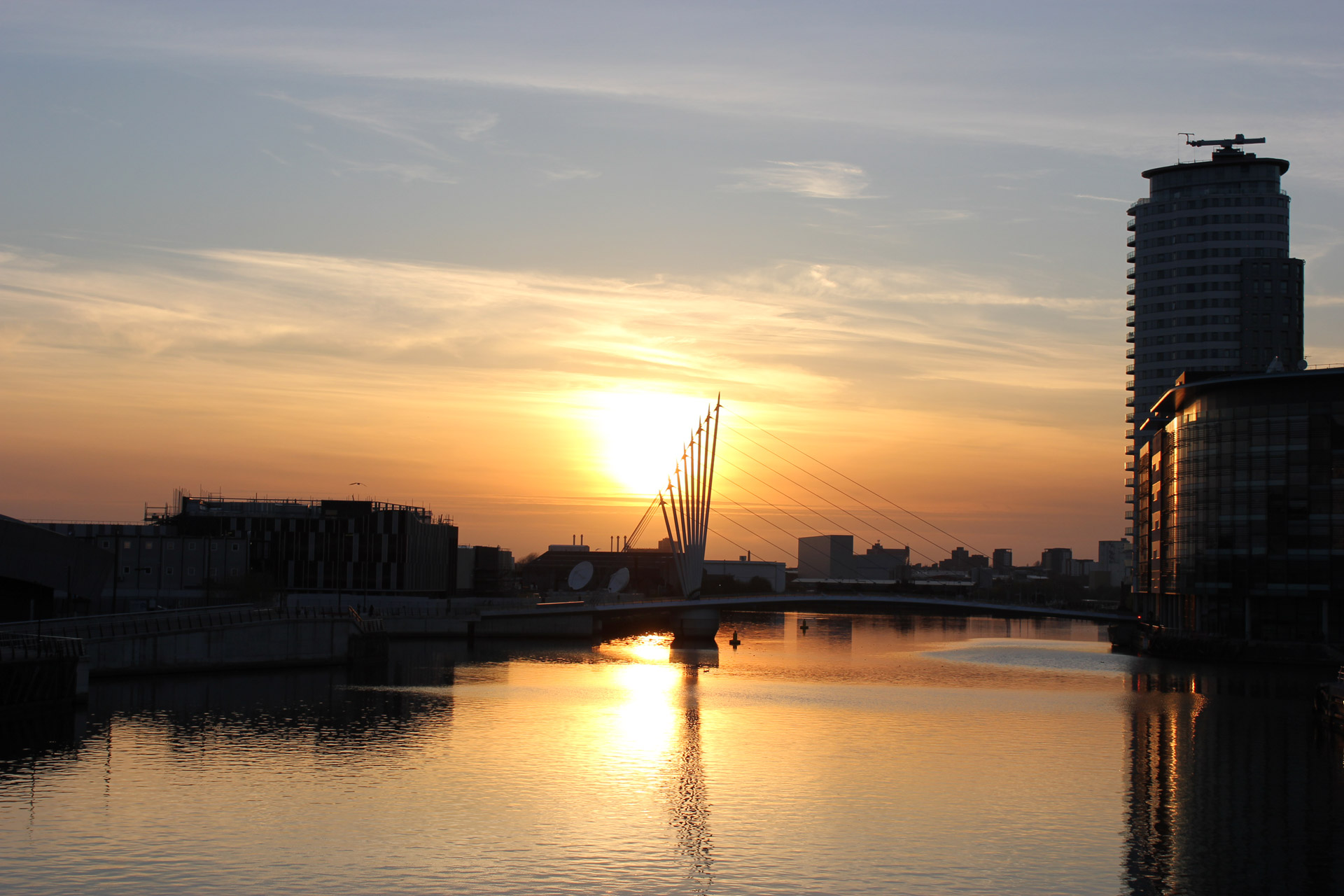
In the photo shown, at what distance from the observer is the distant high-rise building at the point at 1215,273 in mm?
184750

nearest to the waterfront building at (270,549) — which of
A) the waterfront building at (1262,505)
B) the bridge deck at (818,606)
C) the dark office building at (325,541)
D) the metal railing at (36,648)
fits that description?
the dark office building at (325,541)

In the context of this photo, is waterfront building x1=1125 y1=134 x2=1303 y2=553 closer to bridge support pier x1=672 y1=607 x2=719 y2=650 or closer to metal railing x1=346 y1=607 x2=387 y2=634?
bridge support pier x1=672 y1=607 x2=719 y2=650

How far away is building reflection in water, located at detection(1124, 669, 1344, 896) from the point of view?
3016 cm

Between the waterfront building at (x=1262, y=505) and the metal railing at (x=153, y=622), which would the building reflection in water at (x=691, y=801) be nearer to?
the metal railing at (x=153, y=622)

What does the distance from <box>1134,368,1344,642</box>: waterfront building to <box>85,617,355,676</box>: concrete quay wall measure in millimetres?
62536

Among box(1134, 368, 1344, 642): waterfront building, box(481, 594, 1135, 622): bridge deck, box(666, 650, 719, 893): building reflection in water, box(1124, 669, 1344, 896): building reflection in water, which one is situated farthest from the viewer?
box(481, 594, 1135, 622): bridge deck

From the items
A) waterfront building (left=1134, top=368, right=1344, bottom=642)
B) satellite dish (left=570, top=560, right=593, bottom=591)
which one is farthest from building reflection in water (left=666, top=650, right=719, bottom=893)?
satellite dish (left=570, top=560, right=593, bottom=591)

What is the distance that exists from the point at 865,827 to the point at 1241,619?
232 feet

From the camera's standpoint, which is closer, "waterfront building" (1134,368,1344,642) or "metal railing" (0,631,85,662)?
"metal railing" (0,631,85,662)

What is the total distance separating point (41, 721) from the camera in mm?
50156

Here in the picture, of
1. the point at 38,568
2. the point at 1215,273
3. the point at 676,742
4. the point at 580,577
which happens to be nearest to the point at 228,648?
the point at 38,568

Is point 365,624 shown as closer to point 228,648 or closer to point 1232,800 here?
point 228,648

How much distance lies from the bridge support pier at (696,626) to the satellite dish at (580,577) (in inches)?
1231

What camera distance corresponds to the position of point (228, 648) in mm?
73125
